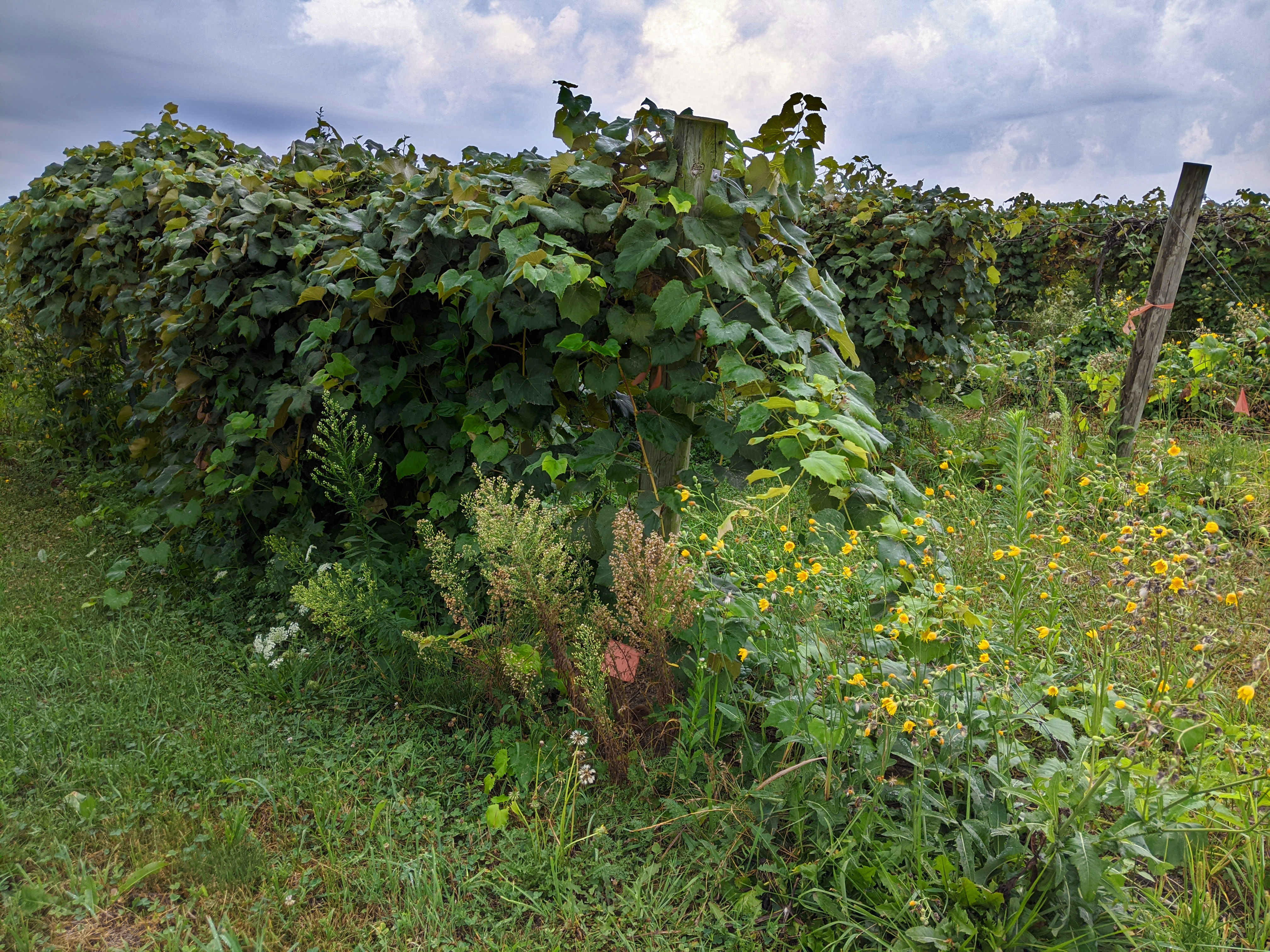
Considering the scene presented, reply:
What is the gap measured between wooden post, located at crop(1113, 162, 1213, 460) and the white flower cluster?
442cm

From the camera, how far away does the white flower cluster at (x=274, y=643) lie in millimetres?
2734

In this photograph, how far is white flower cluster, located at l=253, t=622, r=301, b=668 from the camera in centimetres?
273

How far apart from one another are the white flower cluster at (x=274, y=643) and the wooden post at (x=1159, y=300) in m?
4.42

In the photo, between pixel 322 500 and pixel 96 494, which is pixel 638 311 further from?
pixel 96 494

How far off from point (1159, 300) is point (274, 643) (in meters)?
5.07

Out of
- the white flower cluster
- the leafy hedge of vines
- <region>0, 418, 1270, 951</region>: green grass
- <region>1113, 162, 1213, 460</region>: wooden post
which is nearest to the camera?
<region>0, 418, 1270, 951</region>: green grass

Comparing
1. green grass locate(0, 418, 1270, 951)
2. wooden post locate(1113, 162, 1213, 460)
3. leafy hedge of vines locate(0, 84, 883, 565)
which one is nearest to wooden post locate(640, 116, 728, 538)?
leafy hedge of vines locate(0, 84, 883, 565)

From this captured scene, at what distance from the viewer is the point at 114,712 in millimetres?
2535

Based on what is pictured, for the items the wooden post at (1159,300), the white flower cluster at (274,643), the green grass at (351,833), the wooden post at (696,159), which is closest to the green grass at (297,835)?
the green grass at (351,833)

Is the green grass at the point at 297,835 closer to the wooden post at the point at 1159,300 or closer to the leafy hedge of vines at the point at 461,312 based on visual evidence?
the leafy hedge of vines at the point at 461,312

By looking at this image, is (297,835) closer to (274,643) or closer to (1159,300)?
(274,643)

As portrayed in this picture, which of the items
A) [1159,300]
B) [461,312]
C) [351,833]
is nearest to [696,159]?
[461,312]

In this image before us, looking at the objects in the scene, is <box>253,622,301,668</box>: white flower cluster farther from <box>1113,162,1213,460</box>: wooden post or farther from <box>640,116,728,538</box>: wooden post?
<box>1113,162,1213,460</box>: wooden post

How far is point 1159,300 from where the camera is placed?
14.6 feet
